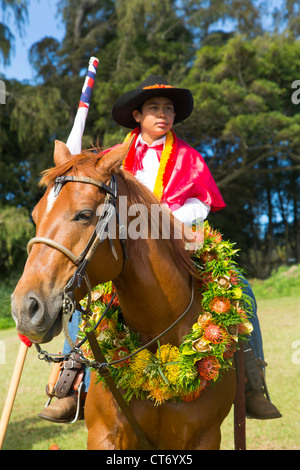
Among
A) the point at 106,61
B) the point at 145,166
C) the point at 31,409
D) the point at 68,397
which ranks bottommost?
the point at 31,409

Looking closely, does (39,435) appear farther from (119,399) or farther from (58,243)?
(58,243)

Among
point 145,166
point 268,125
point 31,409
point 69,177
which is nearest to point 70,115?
point 268,125

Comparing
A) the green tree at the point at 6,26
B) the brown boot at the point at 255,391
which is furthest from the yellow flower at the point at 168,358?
the green tree at the point at 6,26

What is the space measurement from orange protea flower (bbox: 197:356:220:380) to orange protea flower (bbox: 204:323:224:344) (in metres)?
0.11

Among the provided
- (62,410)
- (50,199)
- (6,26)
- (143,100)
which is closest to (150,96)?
(143,100)

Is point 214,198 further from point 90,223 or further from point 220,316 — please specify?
point 90,223

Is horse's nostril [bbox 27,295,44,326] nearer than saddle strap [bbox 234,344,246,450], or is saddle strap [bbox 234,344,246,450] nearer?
horse's nostril [bbox 27,295,44,326]

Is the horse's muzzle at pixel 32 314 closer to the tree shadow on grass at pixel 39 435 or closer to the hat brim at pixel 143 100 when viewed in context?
the hat brim at pixel 143 100

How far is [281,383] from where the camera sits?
7211 millimetres

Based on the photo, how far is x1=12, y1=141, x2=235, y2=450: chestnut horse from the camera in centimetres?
191

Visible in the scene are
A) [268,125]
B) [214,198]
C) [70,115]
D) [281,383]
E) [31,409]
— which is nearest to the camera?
[214,198]

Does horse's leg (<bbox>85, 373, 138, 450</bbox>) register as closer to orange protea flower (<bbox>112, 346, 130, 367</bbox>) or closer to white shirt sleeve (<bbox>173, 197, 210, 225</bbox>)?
orange protea flower (<bbox>112, 346, 130, 367</bbox>)

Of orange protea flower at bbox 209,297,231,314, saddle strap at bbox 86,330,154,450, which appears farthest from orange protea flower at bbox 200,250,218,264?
saddle strap at bbox 86,330,154,450

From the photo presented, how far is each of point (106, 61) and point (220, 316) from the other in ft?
51.2
